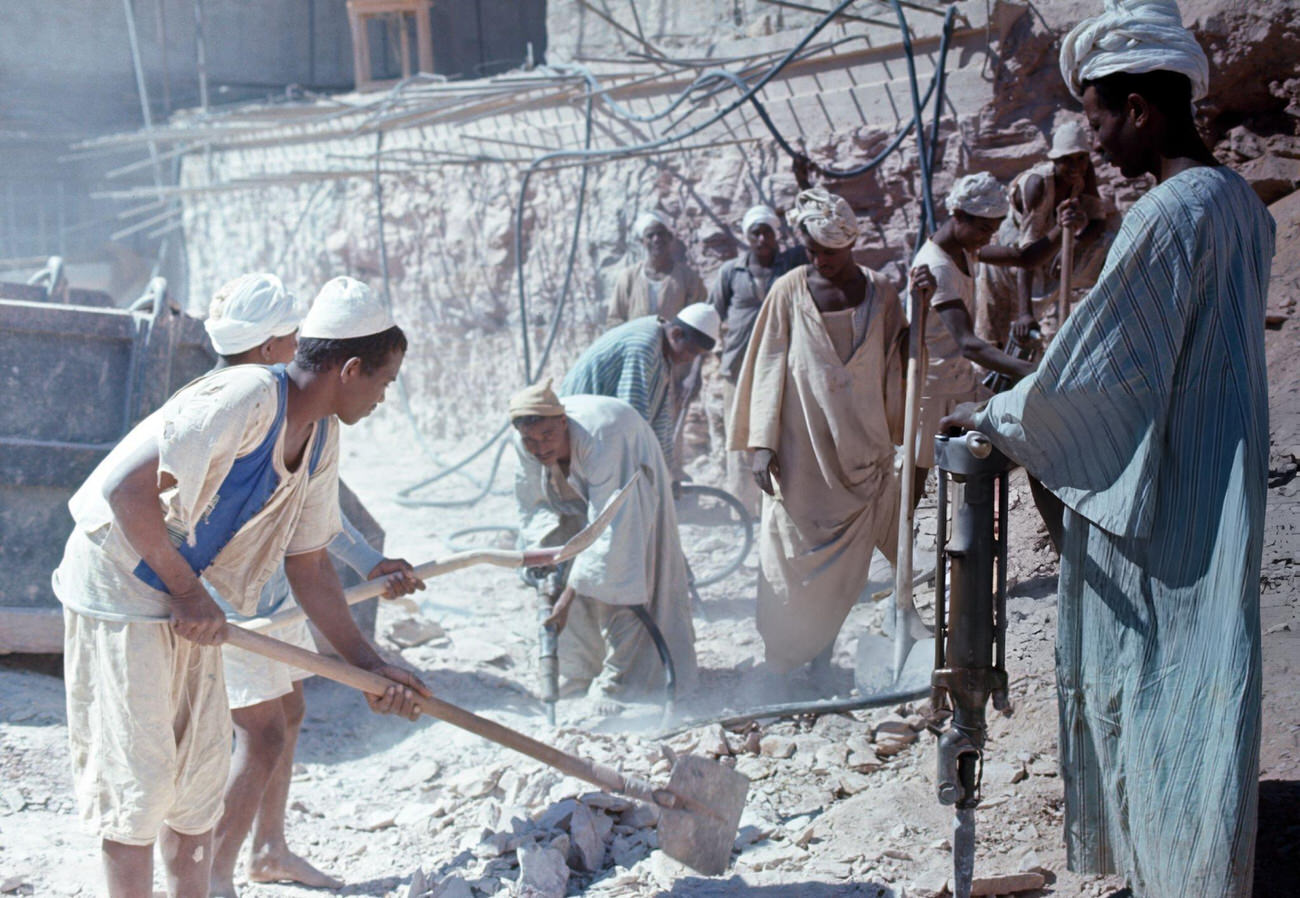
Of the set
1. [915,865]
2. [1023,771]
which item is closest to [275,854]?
[915,865]

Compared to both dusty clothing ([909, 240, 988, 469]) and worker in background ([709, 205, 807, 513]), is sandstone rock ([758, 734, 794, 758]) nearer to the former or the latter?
dusty clothing ([909, 240, 988, 469])

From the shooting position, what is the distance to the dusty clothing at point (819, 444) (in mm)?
4414

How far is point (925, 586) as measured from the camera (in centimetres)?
476

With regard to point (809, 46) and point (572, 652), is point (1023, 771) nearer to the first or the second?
point (572, 652)

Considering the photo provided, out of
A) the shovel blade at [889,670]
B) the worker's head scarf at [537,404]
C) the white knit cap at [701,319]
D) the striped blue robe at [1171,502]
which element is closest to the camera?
the striped blue robe at [1171,502]

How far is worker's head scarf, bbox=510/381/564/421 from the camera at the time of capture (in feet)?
14.3

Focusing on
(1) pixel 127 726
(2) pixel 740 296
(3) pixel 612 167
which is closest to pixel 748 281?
(2) pixel 740 296

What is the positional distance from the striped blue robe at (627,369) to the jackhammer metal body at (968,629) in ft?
9.95

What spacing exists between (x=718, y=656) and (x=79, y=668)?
3340mm

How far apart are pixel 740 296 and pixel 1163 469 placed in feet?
16.1

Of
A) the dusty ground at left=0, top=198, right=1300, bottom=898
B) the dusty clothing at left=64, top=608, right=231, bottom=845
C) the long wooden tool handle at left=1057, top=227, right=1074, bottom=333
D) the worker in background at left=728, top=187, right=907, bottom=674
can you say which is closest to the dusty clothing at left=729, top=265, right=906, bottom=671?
the worker in background at left=728, top=187, right=907, bottom=674

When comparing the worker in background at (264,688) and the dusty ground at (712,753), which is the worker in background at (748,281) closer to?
the dusty ground at (712,753)

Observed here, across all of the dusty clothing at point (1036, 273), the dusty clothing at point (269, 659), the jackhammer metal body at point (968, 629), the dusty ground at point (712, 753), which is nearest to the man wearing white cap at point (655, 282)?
the dusty clothing at point (1036, 273)

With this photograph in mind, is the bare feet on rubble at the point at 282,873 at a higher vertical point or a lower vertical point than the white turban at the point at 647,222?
lower
